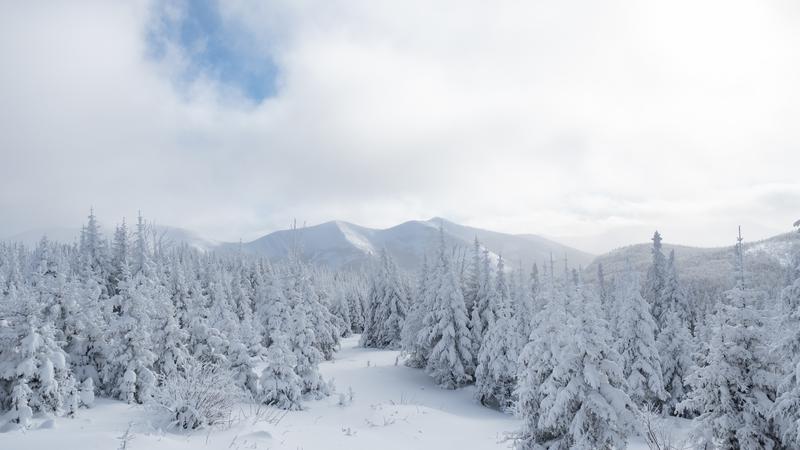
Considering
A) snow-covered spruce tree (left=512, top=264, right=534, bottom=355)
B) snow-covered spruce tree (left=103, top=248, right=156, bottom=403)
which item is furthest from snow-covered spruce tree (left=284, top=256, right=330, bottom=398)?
snow-covered spruce tree (left=512, top=264, right=534, bottom=355)

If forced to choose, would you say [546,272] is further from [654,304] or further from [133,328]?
[654,304]

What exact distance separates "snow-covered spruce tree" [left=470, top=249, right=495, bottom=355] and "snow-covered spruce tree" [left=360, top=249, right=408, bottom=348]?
16663 millimetres

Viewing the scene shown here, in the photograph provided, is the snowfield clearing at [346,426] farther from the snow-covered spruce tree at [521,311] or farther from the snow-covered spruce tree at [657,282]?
the snow-covered spruce tree at [657,282]

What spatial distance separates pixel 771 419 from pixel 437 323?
2570cm

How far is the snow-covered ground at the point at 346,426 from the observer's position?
35.7ft

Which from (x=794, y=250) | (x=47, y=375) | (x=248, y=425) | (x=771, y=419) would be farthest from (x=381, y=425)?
(x=794, y=250)

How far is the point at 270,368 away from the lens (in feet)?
84.6

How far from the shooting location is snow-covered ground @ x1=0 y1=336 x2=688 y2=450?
10.9 meters

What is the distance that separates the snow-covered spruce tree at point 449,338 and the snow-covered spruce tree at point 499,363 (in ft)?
7.68

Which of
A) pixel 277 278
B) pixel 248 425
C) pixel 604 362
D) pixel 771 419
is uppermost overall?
pixel 277 278

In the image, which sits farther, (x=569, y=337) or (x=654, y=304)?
(x=654, y=304)

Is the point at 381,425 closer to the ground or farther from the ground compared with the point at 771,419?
closer to the ground

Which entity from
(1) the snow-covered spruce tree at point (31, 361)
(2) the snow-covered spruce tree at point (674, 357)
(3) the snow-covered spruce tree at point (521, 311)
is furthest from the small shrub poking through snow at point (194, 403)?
(2) the snow-covered spruce tree at point (674, 357)

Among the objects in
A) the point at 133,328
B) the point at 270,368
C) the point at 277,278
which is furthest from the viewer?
the point at 277,278
